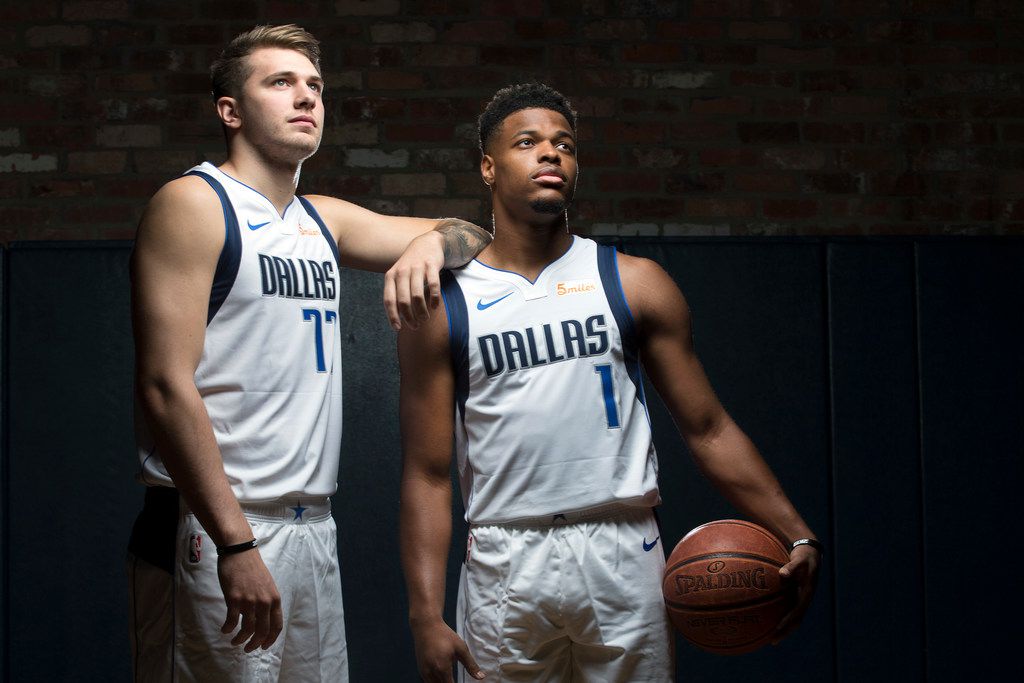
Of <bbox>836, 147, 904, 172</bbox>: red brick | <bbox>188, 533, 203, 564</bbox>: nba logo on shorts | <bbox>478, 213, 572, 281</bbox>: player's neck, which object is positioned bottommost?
<bbox>188, 533, 203, 564</bbox>: nba logo on shorts

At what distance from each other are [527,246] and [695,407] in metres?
0.48

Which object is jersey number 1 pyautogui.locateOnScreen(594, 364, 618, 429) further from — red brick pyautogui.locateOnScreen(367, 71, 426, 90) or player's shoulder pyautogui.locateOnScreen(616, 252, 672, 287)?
red brick pyautogui.locateOnScreen(367, 71, 426, 90)

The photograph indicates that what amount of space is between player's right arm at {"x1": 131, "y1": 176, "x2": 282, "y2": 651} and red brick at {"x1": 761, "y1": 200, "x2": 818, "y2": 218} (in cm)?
238

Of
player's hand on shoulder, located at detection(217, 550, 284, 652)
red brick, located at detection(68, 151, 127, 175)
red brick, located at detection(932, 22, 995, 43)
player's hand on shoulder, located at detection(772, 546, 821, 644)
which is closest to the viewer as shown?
player's hand on shoulder, located at detection(217, 550, 284, 652)

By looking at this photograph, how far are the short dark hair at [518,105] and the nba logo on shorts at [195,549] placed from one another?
101 cm

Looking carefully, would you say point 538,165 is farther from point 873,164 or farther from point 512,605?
point 873,164

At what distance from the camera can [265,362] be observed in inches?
84.5

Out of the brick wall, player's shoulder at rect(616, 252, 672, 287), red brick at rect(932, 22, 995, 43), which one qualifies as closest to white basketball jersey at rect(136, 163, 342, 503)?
player's shoulder at rect(616, 252, 672, 287)

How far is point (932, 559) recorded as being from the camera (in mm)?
3660

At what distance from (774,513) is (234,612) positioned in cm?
105

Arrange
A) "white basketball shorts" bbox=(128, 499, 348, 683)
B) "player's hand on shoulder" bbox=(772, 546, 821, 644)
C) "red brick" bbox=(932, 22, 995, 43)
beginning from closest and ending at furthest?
"white basketball shorts" bbox=(128, 499, 348, 683)
"player's hand on shoulder" bbox=(772, 546, 821, 644)
"red brick" bbox=(932, 22, 995, 43)

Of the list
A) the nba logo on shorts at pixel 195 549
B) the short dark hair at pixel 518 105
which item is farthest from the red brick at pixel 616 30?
the nba logo on shorts at pixel 195 549

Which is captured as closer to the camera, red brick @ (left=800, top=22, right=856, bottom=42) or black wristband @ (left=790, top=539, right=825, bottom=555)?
black wristband @ (left=790, top=539, right=825, bottom=555)

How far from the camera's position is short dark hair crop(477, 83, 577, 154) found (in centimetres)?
252
